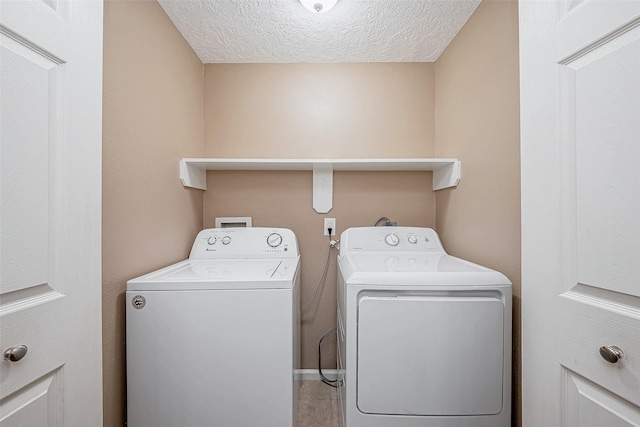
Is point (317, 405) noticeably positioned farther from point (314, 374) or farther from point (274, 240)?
point (274, 240)

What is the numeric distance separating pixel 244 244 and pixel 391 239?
91cm

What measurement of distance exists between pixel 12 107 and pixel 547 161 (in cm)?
135

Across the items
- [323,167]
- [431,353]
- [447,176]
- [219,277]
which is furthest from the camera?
[323,167]

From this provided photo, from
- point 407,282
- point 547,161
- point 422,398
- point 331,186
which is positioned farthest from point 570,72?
point 331,186

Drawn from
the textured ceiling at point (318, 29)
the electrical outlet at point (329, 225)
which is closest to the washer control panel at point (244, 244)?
the electrical outlet at point (329, 225)

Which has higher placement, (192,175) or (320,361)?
(192,175)

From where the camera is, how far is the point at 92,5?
30.6 inches

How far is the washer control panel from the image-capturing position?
1.53m

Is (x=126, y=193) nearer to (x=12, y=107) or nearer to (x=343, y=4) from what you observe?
(x=12, y=107)

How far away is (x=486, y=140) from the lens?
1221mm

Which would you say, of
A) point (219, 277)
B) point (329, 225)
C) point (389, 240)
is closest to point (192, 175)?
point (219, 277)

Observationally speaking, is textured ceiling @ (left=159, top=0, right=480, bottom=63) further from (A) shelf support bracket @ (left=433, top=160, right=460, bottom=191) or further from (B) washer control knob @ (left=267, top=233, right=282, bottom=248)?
(B) washer control knob @ (left=267, top=233, right=282, bottom=248)

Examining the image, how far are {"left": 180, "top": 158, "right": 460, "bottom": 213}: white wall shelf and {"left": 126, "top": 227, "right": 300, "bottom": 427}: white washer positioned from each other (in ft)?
2.54

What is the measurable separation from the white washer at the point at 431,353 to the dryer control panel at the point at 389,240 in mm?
586
